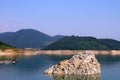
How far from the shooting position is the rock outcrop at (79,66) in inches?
3447

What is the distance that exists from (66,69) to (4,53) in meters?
114

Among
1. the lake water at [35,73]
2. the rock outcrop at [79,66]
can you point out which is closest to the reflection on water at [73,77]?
the lake water at [35,73]

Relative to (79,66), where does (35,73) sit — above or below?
below

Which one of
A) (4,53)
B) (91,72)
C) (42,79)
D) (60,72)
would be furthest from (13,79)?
(4,53)

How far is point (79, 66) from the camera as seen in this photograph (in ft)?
292

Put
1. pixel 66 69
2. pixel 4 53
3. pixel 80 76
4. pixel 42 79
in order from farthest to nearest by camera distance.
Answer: pixel 4 53 → pixel 66 69 → pixel 80 76 → pixel 42 79

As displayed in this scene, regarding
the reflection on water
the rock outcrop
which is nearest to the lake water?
the reflection on water

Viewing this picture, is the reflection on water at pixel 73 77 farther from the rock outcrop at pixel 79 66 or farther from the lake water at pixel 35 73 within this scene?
the rock outcrop at pixel 79 66

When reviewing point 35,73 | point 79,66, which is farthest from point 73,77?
point 35,73

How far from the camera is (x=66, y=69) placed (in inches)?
3497

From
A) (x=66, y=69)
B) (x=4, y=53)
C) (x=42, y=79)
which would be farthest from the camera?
(x=4, y=53)

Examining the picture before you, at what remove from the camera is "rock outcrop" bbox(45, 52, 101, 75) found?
8756 cm

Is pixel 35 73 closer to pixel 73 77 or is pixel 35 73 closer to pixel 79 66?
pixel 79 66

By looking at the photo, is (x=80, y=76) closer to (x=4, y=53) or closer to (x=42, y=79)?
(x=42, y=79)
